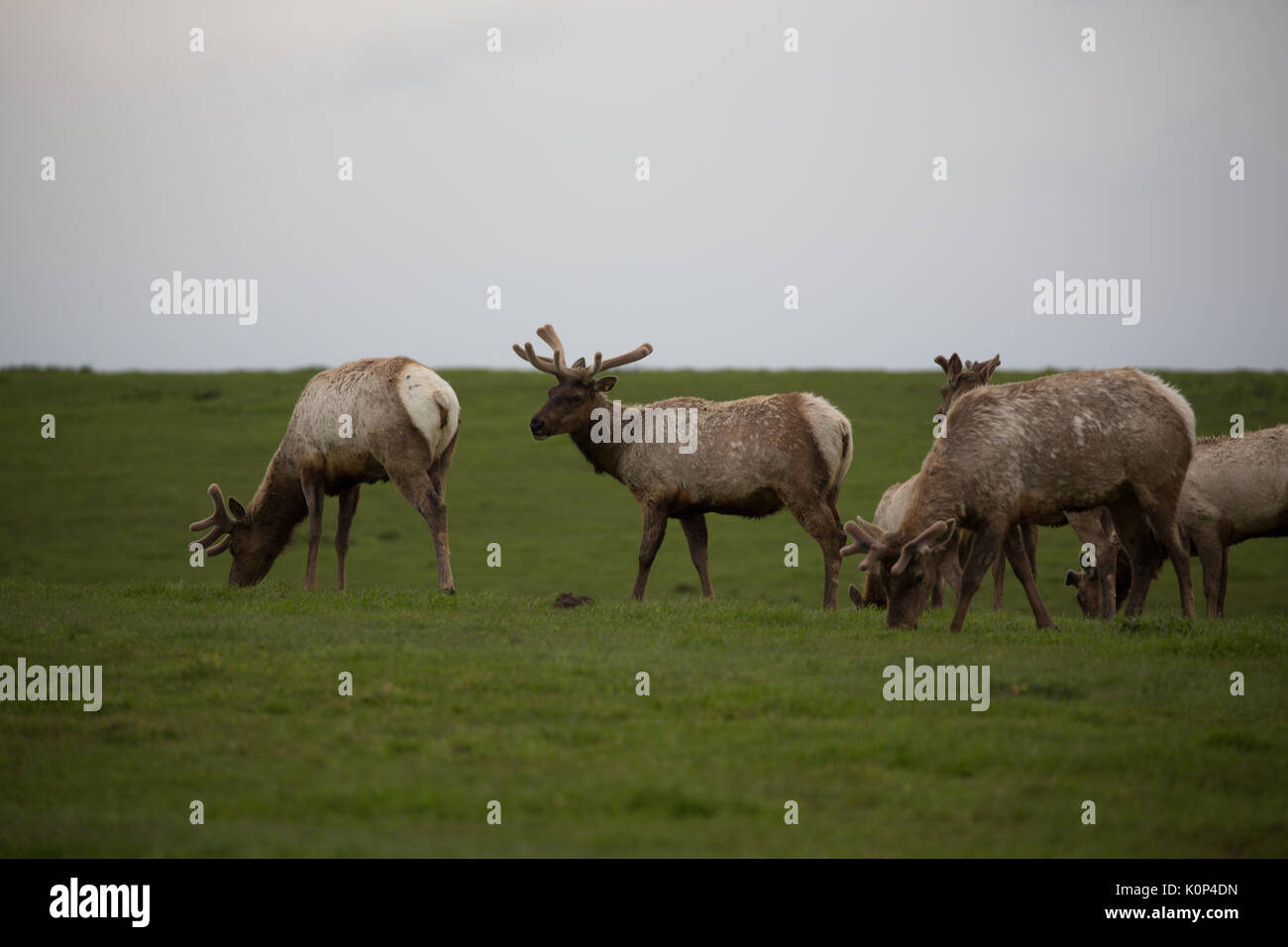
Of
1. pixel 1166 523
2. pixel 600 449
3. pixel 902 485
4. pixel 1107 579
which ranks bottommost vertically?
pixel 1107 579

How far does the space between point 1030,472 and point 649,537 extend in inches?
208

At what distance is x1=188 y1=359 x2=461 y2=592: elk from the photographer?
54.5ft

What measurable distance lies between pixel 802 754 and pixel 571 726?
177 cm

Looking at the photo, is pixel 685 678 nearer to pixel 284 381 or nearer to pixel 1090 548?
pixel 1090 548

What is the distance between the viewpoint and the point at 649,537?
55.5 feet

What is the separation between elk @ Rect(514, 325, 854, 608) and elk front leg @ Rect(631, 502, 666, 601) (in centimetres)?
1

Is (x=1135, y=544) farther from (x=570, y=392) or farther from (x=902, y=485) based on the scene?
(x=570, y=392)

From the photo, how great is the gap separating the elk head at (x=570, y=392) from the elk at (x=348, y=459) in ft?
4.20

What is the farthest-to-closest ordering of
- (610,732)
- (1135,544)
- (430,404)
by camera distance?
(430,404) → (1135,544) → (610,732)

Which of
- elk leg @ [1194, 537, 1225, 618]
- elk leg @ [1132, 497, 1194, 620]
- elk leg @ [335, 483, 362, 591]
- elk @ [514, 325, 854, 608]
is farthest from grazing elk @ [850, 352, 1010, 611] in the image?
elk leg @ [335, 483, 362, 591]

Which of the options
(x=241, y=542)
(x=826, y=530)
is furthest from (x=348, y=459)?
(x=826, y=530)

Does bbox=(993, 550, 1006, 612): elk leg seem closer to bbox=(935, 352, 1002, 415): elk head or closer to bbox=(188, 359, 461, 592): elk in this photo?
bbox=(935, 352, 1002, 415): elk head
